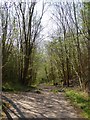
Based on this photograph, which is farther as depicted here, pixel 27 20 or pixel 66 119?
pixel 27 20

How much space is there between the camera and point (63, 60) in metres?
31.8

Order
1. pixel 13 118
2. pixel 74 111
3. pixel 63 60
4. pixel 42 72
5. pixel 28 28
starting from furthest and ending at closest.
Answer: pixel 42 72 < pixel 63 60 < pixel 28 28 < pixel 74 111 < pixel 13 118

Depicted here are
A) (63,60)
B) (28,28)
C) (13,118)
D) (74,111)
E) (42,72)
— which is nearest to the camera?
(13,118)

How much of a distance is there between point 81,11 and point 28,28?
7752 mm

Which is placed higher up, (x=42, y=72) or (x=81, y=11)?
(x=81, y=11)

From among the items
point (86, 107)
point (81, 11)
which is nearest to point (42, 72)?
point (81, 11)

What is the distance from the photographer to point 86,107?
10320 millimetres

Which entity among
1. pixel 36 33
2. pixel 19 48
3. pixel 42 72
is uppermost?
pixel 36 33

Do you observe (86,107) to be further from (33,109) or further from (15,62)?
(15,62)

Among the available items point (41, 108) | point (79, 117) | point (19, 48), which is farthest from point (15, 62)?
point (79, 117)

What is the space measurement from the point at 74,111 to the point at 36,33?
1597 cm

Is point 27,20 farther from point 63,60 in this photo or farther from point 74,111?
point 74,111

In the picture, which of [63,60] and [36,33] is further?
[63,60]

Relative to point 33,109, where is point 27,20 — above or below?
above
